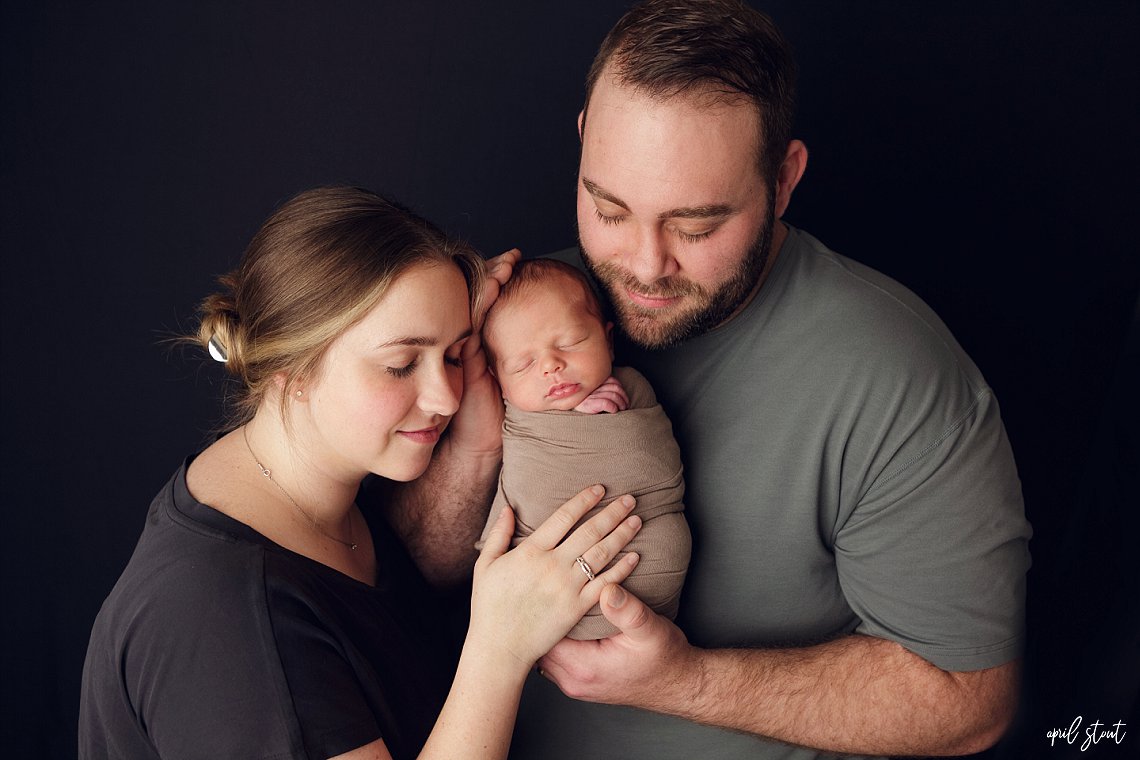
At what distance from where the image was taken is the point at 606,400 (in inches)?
75.1

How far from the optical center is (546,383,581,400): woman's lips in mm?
1904

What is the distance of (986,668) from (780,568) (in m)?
0.44

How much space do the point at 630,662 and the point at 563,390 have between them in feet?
1.83

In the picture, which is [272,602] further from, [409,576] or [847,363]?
[847,363]

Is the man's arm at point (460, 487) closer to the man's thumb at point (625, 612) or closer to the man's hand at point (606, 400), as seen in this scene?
the man's hand at point (606, 400)

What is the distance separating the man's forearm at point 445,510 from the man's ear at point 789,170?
0.86m

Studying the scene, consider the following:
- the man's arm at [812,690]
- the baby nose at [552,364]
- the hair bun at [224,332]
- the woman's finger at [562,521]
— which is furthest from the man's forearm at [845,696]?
the hair bun at [224,332]

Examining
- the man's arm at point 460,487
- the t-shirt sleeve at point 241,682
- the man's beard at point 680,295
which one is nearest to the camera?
the t-shirt sleeve at point 241,682

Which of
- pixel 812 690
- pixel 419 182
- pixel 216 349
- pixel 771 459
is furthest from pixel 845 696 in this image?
pixel 419 182

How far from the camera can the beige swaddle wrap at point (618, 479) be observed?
1.82 meters

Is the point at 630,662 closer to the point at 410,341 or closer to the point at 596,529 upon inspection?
the point at 596,529

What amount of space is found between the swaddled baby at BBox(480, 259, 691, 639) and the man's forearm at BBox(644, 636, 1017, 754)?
0.57ft

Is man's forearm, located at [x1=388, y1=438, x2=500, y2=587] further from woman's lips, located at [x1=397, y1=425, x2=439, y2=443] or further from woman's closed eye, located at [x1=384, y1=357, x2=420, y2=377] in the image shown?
woman's closed eye, located at [x1=384, y1=357, x2=420, y2=377]

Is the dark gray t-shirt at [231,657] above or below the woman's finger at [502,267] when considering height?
below
